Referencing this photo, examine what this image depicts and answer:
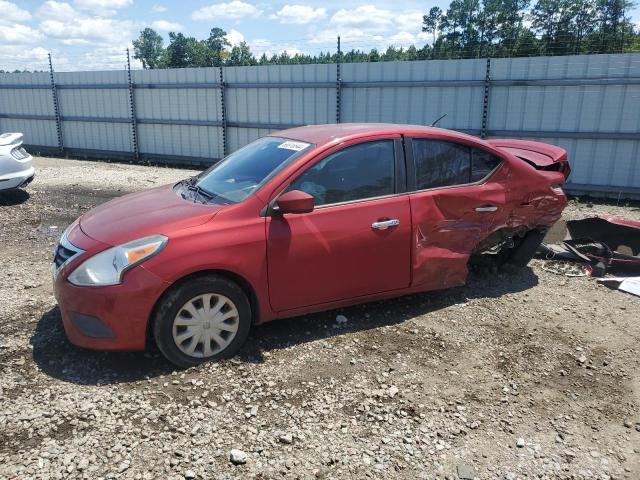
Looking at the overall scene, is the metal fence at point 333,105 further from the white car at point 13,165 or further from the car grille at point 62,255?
the car grille at point 62,255

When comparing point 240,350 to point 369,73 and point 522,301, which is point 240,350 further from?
point 369,73

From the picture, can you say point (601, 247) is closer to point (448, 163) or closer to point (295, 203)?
point (448, 163)

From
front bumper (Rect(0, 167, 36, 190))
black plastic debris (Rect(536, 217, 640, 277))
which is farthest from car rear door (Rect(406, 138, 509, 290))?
front bumper (Rect(0, 167, 36, 190))

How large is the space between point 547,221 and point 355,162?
7.64ft

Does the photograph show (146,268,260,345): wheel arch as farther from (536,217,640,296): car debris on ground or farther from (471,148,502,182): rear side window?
(536,217,640,296): car debris on ground

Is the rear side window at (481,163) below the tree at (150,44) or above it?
below

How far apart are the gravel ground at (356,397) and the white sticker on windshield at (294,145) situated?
1.46 metres

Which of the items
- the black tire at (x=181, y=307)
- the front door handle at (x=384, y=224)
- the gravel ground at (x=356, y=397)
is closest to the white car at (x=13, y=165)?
the gravel ground at (x=356, y=397)

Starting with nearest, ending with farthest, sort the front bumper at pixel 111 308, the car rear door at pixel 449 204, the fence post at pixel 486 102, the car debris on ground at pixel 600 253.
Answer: the front bumper at pixel 111 308 → the car rear door at pixel 449 204 → the car debris on ground at pixel 600 253 → the fence post at pixel 486 102

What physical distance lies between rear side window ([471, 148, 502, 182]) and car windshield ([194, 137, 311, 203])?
1.62 metres

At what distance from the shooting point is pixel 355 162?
14.1 ft

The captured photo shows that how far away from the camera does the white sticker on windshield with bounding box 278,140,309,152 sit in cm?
429

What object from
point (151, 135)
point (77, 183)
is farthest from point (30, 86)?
point (77, 183)

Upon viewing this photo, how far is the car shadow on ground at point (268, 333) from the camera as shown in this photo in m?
3.74
